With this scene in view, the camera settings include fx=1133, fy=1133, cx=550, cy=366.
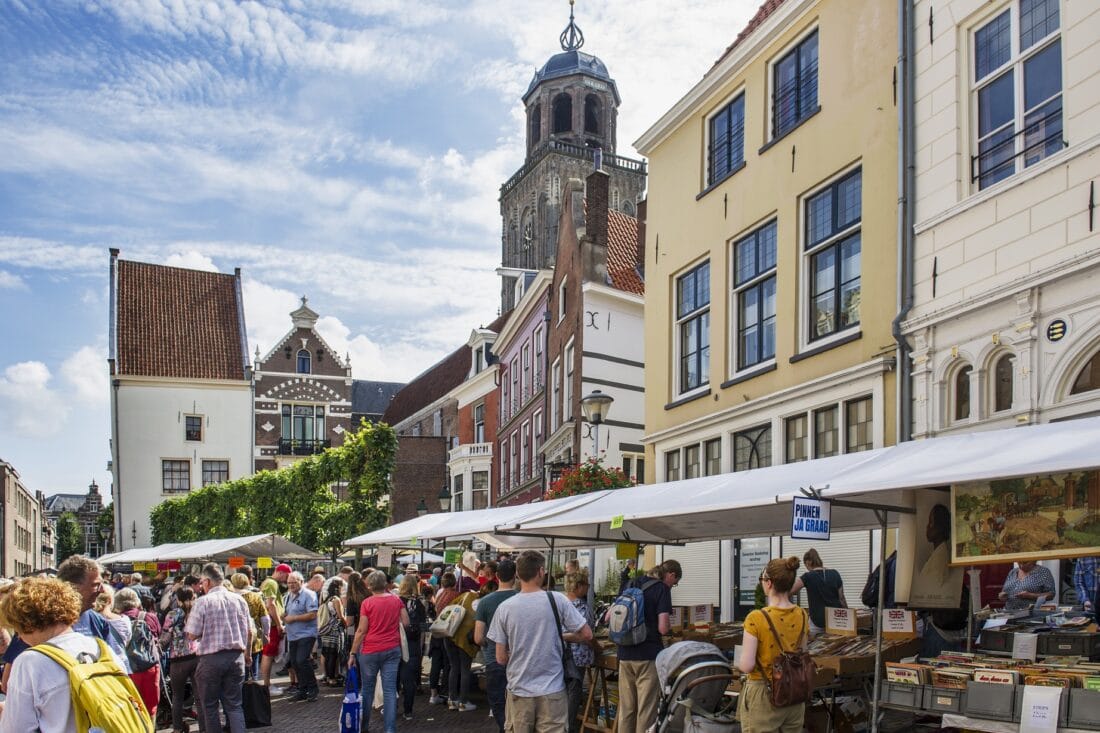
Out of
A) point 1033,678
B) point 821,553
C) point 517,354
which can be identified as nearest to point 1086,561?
point 1033,678

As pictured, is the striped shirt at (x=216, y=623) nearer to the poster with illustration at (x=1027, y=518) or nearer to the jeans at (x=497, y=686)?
the jeans at (x=497, y=686)

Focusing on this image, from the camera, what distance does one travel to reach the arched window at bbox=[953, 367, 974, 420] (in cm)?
1190

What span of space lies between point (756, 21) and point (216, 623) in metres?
12.3

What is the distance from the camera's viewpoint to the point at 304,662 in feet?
49.2

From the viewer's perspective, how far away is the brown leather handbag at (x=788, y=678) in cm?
688

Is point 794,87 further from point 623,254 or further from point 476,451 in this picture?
point 476,451

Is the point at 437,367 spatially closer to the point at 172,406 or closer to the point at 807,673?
the point at 172,406

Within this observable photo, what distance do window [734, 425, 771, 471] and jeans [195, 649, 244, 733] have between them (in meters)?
7.92

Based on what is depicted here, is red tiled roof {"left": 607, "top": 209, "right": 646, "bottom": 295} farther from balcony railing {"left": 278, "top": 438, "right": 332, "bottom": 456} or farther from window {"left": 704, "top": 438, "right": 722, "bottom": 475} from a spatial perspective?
balcony railing {"left": 278, "top": 438, "right": 332, "bottom": 456}

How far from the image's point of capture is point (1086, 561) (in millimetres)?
9500

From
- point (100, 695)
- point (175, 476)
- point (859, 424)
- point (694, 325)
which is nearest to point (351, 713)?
point (100, 695)

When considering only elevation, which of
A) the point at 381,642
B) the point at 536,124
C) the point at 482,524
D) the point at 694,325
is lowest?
the point at 381,642

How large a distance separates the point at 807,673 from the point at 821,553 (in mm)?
7947

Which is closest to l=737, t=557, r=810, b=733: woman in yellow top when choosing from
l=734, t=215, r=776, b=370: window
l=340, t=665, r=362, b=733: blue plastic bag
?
l=340, t=665, r=362, b=733: blue plastic bag
